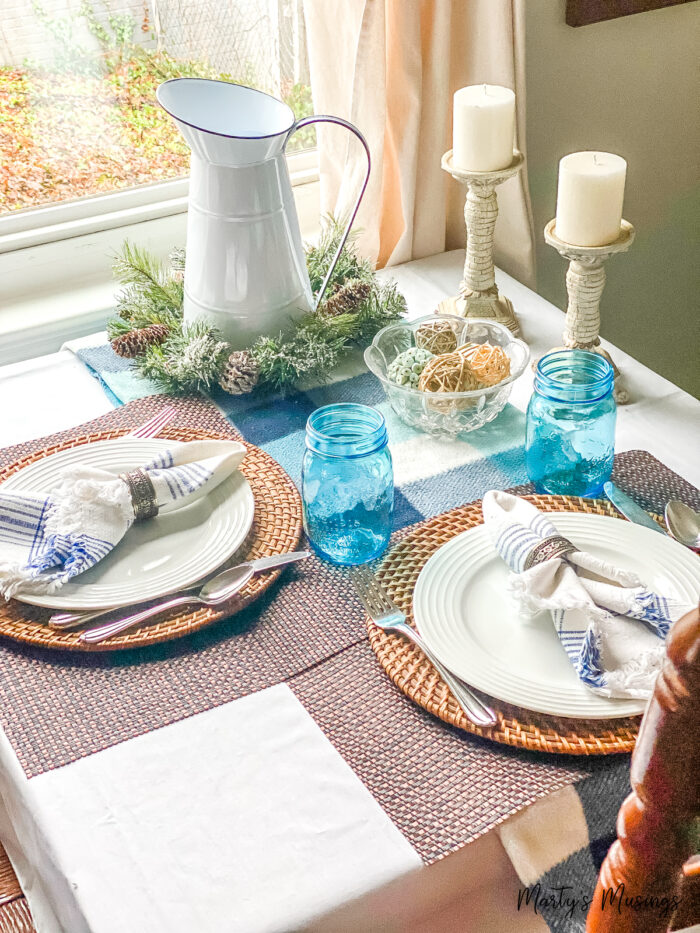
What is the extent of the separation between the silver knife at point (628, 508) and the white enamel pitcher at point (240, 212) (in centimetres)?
40

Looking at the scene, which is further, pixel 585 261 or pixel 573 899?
pixel 585 261

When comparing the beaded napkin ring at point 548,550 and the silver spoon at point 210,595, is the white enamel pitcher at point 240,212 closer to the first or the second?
the silver spoon at point 210,595

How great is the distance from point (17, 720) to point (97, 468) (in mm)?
263

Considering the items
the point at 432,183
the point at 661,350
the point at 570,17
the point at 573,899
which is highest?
the point at 570,17

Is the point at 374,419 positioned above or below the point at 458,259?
above

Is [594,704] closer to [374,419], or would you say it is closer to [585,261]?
[374,419]

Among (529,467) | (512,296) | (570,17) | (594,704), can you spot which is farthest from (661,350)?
(594,704)

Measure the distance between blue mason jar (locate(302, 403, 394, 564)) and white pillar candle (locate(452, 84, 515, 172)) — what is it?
1.44 feet

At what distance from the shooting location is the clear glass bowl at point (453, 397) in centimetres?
93

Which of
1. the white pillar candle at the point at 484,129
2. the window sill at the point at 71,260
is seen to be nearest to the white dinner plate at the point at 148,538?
the white pillar candle at the point at 484,129

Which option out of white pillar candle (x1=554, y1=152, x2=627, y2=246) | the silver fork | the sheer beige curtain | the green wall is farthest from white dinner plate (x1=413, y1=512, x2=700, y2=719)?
the green wall

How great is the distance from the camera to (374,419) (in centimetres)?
78

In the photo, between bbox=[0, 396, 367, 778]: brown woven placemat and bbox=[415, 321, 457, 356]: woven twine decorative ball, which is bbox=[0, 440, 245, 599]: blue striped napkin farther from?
bbox=[415, 321, 457, 356]: woven twine decorative ball

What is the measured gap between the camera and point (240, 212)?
95cm
